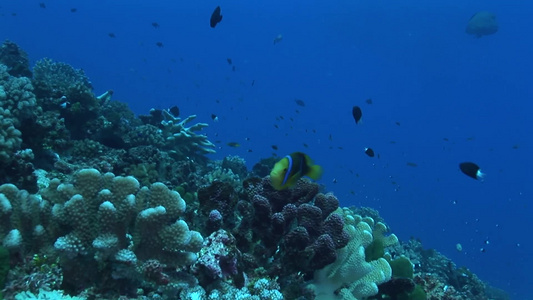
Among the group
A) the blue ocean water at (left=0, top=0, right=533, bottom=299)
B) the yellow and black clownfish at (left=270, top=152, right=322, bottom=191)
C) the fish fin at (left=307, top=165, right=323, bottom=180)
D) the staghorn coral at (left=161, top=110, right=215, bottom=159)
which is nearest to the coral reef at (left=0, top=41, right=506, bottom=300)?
the yellow and black clownfish at (left=270, top=152, right=322, bottom=191)

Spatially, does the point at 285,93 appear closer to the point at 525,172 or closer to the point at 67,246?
the point at 525,172

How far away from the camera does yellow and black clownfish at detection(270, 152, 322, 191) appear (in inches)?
146

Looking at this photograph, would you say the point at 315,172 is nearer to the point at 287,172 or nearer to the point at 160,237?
the point at 287,172

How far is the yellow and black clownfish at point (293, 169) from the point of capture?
3717 mm

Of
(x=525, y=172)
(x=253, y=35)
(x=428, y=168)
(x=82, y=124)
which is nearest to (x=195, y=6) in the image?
(x=253, y=35)

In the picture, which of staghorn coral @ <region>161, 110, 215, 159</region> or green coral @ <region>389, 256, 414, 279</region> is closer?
green coral @ <region>389, 256, 414, 279</region>

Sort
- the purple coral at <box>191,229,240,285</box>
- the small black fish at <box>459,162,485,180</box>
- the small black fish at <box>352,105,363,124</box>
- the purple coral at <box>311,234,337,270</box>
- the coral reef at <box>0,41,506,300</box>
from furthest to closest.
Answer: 1. the small black fish at <box>352,105,363,124</box>
2. the small black fish at <box>459,162,485,180</box>
3. the purple coral at <box>311,234,337,270</box>
4. the purple coral at <box>191,229,240,285</box>
5. the coral reef at <box>0,41,506,300</box>

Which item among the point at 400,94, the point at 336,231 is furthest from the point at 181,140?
the point at 400,94

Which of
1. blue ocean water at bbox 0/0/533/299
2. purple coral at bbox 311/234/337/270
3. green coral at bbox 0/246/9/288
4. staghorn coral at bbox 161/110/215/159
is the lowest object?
green coral at bbox 0/246/9/288

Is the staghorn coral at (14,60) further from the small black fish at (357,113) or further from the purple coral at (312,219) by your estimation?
the purple coral at (312,219)

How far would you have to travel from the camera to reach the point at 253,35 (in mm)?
154625

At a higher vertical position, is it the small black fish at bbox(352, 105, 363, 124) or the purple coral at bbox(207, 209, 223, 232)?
the small black fish at bbox(352, 105, 363, 124)

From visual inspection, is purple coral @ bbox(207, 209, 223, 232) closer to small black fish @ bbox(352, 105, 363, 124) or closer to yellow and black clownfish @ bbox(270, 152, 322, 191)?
yellow and black clownfish @ bbox(270, 152, 322, 191)

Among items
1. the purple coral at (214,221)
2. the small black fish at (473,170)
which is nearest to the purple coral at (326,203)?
the purple coral at (214,221)
